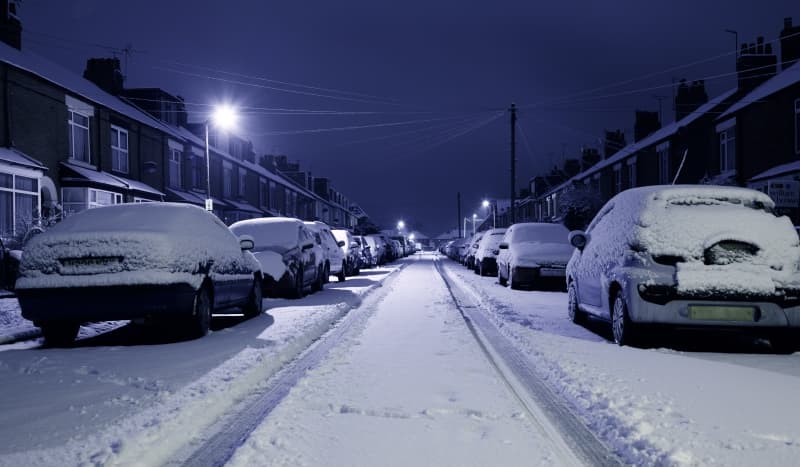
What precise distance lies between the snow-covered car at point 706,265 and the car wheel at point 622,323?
11 mm

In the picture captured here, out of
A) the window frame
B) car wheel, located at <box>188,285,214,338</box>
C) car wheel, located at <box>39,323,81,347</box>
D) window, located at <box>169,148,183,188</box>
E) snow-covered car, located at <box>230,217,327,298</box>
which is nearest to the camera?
car wheel, located at <box>39,323,81,347</box>

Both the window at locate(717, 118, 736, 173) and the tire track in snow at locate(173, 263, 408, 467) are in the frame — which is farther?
the window at locate(717, 118, 736, 173)

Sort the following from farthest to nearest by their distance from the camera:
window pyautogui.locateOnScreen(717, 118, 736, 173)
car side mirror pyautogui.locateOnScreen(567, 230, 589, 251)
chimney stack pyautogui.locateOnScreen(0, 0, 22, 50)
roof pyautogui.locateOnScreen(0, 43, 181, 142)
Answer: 1. window pyautogui.locateOnScreen(717, 118, 736, 173)
2. chimney stack pyautogui.locateOnScreen(0, 0, 22, 50)
3. roof pyautogui.locateOnScreen(0, 43, 181, 142)
4. car side mirror pyautogui.locateOnScreen(567, 230, 589, 251)

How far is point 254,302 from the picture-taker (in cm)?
998

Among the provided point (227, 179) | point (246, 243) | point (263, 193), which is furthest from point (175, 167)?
point (246, 243)

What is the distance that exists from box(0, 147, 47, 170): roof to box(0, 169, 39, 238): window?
0.39 m

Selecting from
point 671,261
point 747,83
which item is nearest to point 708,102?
point 747,83

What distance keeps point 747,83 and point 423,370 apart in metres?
29.5

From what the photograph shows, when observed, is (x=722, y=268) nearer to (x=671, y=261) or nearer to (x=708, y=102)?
(x=671, y=261)

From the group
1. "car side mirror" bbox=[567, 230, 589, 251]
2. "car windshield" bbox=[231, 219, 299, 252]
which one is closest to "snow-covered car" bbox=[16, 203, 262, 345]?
"car side mirror" bbox=[567, 230, 589, 251]

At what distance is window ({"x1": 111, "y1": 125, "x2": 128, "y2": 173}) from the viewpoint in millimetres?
26719

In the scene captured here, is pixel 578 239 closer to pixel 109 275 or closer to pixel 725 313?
pixel 725 313

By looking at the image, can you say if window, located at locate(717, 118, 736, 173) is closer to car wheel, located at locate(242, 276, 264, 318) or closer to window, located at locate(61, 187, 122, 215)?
car wheel, located at locate(242, 276, 264, 318)

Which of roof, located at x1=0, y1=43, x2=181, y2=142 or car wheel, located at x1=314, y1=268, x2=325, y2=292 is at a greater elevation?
roof, located at x1=0, y1=43, x2=181, y2=142
